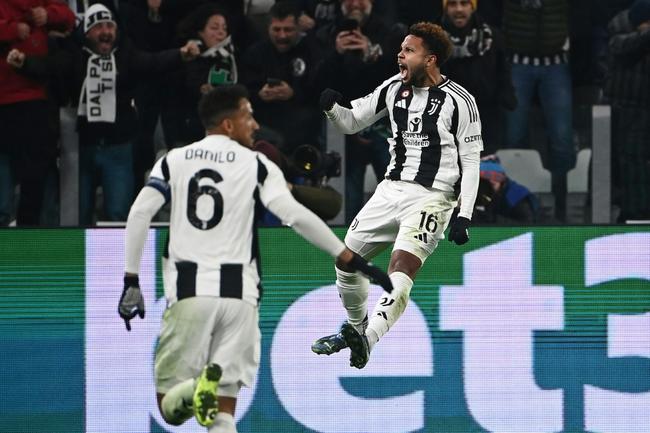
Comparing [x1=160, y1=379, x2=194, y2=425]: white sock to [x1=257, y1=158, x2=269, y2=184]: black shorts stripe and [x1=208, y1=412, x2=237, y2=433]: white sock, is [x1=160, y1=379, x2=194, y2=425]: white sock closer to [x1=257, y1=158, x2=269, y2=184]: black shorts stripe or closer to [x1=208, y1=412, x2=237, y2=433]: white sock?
[x1=208, y1=412, x2=237, y2=433]: white sock

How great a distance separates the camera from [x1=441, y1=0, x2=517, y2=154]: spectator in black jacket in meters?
12.0

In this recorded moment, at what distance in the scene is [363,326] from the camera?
10.5m

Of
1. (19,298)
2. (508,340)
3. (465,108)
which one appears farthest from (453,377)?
(19,298)

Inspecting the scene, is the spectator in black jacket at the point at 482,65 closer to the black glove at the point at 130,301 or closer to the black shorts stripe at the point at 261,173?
the black shorts stripe at the point at 261,173

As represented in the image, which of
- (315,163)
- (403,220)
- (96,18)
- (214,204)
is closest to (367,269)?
(214,204)

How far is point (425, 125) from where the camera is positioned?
1025 centimetres

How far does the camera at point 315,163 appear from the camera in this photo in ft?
36.9

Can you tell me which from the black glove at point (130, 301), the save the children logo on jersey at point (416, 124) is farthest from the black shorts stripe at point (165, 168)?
the save the children logo on jersey at point (416, 124)

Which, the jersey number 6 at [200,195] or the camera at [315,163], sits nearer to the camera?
the jersey number 6 at [200,195]

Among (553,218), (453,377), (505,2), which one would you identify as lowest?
(453,377)

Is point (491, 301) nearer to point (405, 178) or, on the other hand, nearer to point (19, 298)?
point (405, 178)

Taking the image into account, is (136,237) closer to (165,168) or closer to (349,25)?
(165,168)

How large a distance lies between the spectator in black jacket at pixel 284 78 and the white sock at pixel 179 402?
390cm

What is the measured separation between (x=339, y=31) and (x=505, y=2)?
1.36m
